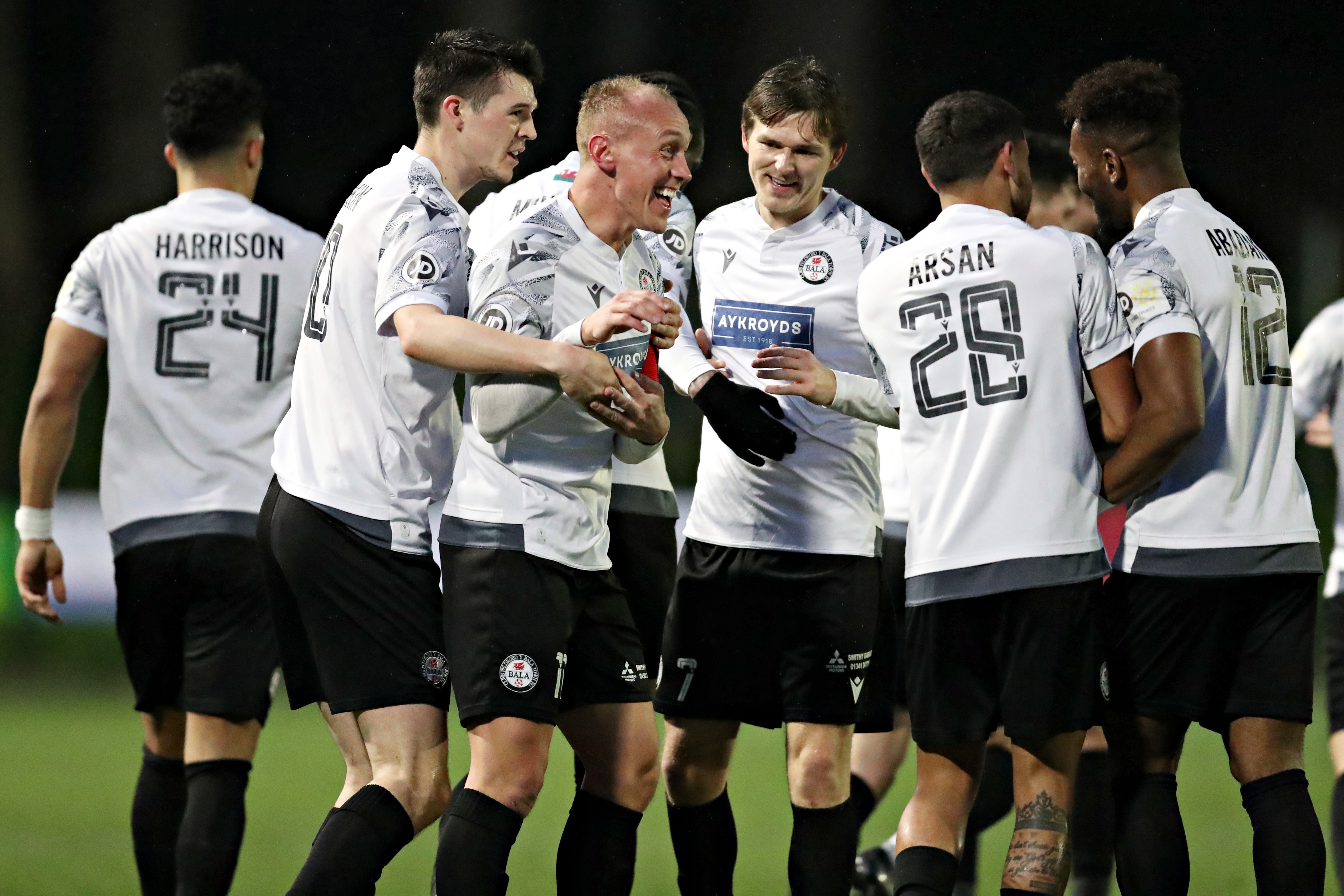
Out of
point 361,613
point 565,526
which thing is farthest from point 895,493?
point 361,613

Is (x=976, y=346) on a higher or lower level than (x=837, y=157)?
lower

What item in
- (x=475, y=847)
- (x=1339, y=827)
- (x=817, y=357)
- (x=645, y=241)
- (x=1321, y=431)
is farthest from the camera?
(x=1321, y=431)

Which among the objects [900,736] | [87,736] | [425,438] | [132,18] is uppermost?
[132,18]

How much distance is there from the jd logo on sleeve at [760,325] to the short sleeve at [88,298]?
1.81 m

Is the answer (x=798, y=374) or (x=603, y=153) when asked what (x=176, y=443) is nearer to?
(x=603, y=153)

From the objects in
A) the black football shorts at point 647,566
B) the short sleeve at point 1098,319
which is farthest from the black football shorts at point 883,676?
the short sleeve at point 1098,319

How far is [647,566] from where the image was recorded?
4402 millimetres

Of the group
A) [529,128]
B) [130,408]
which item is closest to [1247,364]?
[529,128]

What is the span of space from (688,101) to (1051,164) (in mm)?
1367

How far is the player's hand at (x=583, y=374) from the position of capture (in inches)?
123

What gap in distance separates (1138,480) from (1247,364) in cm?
42

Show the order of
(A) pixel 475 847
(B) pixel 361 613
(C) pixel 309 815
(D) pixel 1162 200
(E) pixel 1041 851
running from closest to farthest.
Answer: (A) pixel 475 847 < (E) pixel 1041 851 < (B) pixel 361 613 < (D) pixel 1162 200 < (C) pixel 309 815

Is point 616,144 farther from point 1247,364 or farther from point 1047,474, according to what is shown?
point 1247,364

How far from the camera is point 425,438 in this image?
351cm
